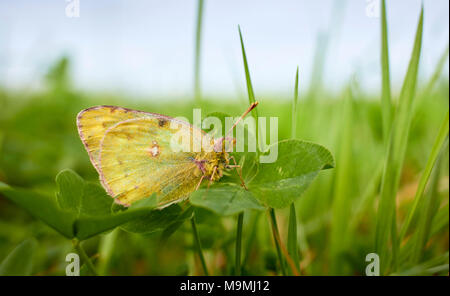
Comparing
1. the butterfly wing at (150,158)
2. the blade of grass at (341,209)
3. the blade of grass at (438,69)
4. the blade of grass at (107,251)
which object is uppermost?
the blade of grass at (438,69)

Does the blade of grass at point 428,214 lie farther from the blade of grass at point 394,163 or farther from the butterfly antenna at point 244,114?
the butterfly antenna at point 244,114

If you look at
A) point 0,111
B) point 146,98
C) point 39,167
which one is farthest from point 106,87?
point 39,167

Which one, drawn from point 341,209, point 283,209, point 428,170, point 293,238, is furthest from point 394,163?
point 283,209

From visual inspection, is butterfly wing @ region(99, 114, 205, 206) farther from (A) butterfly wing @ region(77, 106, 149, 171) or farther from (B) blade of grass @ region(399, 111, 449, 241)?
(B) blade of grass @ region(399, 111, 449, 241)

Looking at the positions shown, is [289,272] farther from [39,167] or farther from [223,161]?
[39,167]

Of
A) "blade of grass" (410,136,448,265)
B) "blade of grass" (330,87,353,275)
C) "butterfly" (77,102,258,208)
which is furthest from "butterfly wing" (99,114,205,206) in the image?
"blade of grass" (410,136,448,265)

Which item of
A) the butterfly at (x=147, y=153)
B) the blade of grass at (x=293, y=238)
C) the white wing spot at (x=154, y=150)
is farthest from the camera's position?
the white wing spot at (x=154, y=150)

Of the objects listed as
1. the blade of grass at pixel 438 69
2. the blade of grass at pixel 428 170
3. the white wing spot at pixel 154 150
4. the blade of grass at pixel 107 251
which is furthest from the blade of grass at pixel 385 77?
the blade of grass at pixel 107 251

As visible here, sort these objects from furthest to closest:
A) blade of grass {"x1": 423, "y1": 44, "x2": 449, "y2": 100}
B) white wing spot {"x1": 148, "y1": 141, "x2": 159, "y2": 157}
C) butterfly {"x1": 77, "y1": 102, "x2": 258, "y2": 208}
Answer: blade of grass {"x1": 423, "y1": 44, "x2": 449, "y2": 100}
white wing spot {"x1": 148, "y1": 141, "x2": 159, "y2": 157}
butterfly {"x1": 77, "y1": 102, "x2": 258, "y2": 208}
